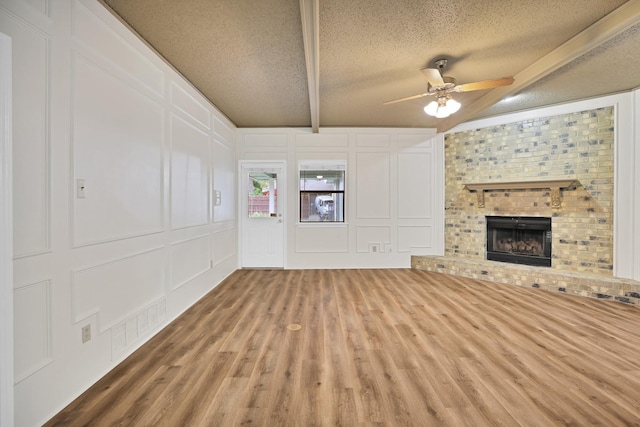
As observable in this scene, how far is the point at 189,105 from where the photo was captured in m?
3.26

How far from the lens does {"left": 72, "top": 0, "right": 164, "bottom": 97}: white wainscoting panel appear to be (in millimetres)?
1773

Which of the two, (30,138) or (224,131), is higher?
(224,131)

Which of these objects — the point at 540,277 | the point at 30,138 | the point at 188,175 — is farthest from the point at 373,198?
the point at 30,138

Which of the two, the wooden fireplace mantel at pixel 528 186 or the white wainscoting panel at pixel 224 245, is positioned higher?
the wooden fireplace mantel at pixel 528 186

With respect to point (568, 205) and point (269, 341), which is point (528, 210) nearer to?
point (568, 205)

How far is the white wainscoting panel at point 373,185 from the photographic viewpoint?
5.20 m

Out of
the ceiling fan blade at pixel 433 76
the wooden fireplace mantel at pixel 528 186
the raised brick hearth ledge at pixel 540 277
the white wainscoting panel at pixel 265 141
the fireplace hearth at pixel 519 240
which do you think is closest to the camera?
the ceiling fan blade at pixel 433 76

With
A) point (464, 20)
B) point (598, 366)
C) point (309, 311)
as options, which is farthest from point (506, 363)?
point (464, 20)

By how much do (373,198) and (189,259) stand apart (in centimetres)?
338

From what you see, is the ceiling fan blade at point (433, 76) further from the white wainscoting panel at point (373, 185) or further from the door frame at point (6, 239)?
the door frame at point (6, 239)

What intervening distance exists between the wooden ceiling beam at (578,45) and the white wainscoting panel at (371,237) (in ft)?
8.62

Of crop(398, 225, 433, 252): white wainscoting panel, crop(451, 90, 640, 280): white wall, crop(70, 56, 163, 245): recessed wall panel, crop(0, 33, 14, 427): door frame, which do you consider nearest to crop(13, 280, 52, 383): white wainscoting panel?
crop(0, 33, 14, 427): door frame

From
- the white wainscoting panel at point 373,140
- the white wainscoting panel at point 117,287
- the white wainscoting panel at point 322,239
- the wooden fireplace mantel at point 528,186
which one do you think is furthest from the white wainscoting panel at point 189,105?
the wooden fireplace mantel at point 528,186

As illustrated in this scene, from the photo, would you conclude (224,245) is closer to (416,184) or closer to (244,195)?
(244,195)
